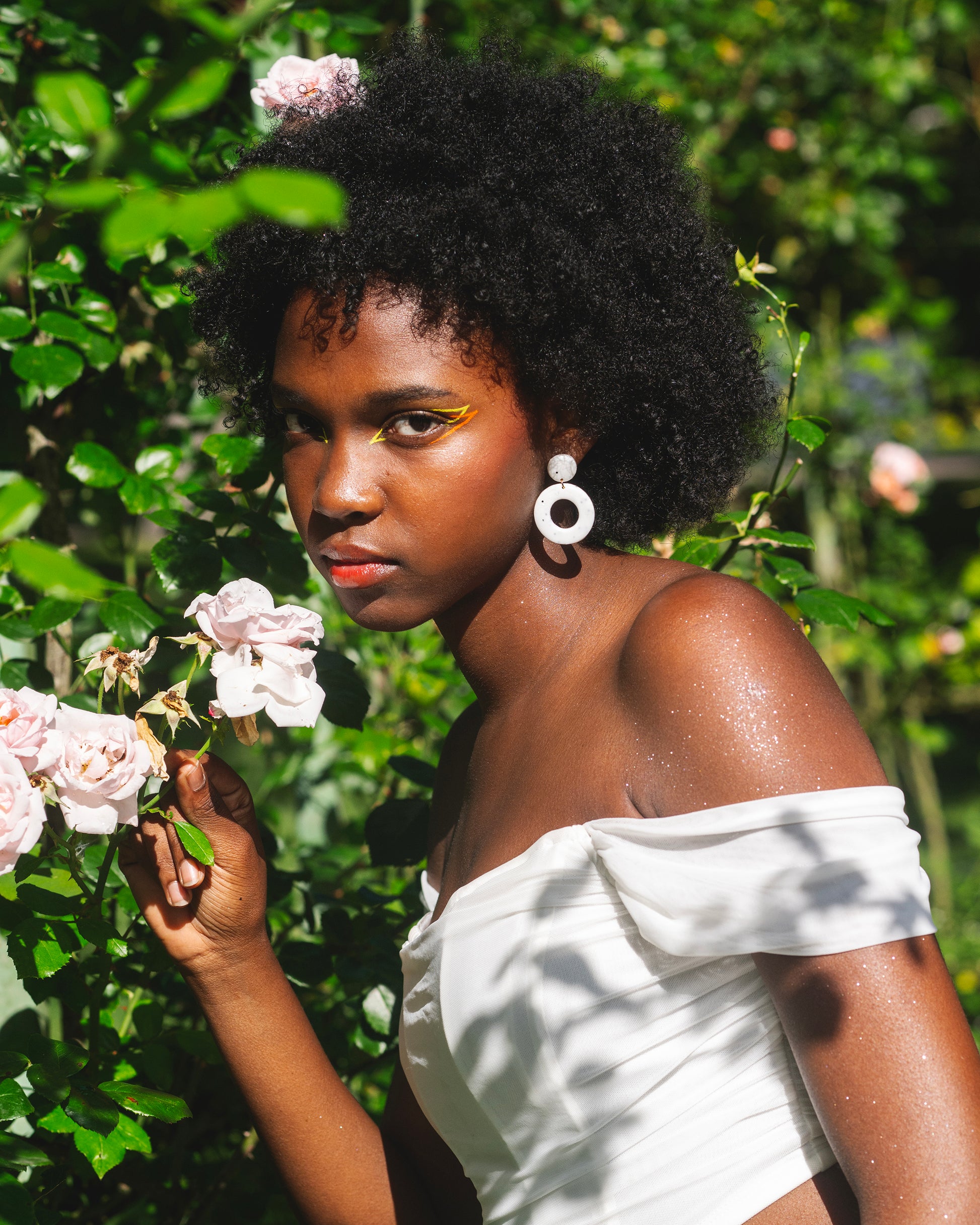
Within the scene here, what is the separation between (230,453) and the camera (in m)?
1.91

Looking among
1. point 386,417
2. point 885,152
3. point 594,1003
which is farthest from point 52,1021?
point 885,152

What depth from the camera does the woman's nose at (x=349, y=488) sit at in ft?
4.50

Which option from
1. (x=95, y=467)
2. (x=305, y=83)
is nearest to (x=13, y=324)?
(x=95, y=467)

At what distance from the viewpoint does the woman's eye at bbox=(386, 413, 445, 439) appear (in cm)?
137

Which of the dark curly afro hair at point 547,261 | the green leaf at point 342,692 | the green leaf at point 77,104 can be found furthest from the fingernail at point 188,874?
the green leaf at point 77,104

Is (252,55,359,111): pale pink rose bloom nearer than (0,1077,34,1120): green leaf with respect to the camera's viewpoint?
No

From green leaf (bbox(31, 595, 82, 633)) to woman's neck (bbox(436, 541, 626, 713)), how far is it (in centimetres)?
56

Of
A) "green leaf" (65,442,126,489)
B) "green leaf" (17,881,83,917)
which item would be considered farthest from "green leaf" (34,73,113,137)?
"green leaf" (65,442,126,489)

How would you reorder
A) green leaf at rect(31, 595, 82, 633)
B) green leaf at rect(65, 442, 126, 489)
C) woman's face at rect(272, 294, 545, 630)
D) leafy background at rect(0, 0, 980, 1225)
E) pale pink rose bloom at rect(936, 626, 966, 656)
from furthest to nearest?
pale pink rose bloom at rect(936, 626, 966, 656), green leaf at rect(65, 442, 126, 489), green leaf at rect(31, 595, 82, 633), woman's face at rect(272, 294, 545, 630), leafy background at rect(0, 0, 980, 1225)

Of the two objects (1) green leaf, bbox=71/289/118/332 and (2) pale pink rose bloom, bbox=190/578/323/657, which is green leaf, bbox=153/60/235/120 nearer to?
(2) pale pink rose bloom, bbox=190/578/323/657

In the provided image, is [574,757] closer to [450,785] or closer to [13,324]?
[450,785]

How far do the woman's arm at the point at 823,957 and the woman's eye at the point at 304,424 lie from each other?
0.49 metres

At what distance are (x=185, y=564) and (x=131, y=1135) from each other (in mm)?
833

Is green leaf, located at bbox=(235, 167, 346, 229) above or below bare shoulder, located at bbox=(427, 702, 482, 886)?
above
